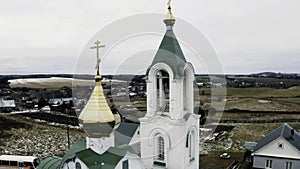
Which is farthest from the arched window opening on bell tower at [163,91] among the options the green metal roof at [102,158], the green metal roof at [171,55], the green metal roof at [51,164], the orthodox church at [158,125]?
the green metal roof at [51,164]

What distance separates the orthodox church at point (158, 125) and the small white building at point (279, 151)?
19.8 ft

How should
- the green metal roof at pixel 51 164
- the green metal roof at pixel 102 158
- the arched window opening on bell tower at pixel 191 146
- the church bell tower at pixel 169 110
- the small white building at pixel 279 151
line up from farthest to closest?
the small white building at pixel 279 151
the green metal roof at pixel 51 164
the arched window opening on bell tower at pixel 191 146
the church bell tower at pixel 169 110
the green metal roof at pixel 102 158

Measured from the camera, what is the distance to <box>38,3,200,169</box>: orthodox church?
25.3 feet

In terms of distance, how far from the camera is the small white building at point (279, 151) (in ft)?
43.3

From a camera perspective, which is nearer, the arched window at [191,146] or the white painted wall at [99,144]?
the white painted wall at [99,144]

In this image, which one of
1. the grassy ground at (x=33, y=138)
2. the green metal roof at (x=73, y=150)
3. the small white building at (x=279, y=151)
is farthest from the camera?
the grassy ground at (x=33, y=138)

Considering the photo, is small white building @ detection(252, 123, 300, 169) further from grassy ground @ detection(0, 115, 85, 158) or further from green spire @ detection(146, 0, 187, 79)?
grassy ground @ detection(0, 115, 85, 158)

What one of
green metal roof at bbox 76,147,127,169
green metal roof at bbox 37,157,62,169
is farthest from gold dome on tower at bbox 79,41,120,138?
green metal roof at bbox 37,157,62,169

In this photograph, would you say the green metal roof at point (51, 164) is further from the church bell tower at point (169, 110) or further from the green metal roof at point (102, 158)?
the church bell tower at point (169, 110)

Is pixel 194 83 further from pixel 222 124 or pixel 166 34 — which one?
pixel 222 124

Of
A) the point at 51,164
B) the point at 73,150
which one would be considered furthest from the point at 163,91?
the point at 51,164

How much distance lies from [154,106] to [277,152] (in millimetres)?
8028

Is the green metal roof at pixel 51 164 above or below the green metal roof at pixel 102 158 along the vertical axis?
below

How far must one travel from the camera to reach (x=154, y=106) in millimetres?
8594
